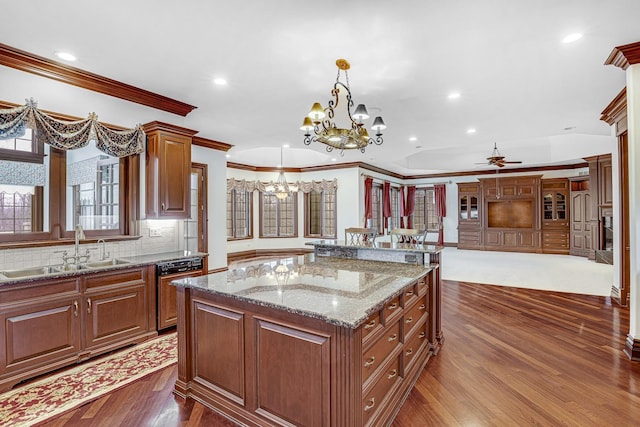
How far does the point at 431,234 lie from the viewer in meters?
12.0

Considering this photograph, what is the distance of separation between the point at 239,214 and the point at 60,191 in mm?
5782

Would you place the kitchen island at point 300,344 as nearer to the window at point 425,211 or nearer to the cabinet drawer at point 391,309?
the cabinet drawer at point 391,309

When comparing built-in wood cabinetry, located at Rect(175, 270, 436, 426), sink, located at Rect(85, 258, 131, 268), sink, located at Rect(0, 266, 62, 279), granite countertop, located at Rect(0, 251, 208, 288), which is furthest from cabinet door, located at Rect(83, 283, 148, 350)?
built-in wood cabinetry, located at Rect(175, 270, 436, 426)

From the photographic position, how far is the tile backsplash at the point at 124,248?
123 inches

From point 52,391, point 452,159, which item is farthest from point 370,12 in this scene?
point 452,159

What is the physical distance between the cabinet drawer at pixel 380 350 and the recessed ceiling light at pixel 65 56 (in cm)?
337

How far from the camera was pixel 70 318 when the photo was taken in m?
2.90

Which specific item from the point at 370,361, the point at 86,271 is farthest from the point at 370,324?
the point at 86,271

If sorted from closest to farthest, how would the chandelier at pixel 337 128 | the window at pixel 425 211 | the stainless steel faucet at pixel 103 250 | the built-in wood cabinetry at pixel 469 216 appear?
the chandelier at pixel 337 128
the stainless steel faucet at pixel 103 250
the built-in wood cabinetry at pixel 469 216
the window at pixel 425 211

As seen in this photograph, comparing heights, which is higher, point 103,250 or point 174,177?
point 174,177

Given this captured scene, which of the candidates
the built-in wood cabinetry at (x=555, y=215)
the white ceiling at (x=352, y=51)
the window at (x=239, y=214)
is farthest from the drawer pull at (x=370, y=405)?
the built-in wood cabinetry at (x=555, y=215)

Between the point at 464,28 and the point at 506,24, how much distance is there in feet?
0.98

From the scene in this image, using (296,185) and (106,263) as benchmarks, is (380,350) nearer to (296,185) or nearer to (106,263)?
(106,263)

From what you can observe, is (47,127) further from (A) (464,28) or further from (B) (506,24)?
(B) (506,24)
